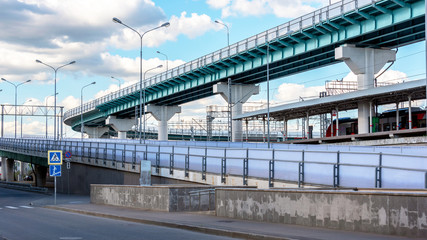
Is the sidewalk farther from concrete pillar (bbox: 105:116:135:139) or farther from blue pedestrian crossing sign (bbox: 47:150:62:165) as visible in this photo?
concrete pillar (bbox: 105:116:135:139)

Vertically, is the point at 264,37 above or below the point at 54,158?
above

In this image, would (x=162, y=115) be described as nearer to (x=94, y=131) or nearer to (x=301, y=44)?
(x=301, y=44)

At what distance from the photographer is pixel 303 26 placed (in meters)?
49.9

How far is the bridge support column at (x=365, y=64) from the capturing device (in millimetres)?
47438

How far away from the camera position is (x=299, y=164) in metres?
21.7

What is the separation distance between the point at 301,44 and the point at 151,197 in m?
31.9

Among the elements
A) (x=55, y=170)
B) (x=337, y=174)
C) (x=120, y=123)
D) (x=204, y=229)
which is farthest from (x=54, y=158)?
(x=120, y=123)

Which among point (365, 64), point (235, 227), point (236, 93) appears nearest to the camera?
point (235, 227)

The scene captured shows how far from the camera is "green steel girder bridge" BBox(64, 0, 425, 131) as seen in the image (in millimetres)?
42281

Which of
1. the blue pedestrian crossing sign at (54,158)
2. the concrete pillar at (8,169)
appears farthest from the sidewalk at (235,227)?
the concrete pillar at (8,169)

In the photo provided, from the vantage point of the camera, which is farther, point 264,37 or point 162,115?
point 162,115

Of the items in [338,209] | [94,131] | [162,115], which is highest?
[162,115]

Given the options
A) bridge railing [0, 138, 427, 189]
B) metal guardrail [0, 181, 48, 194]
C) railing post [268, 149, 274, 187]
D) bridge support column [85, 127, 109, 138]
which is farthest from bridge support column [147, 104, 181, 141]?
railing post [268, 149, 274, 187]

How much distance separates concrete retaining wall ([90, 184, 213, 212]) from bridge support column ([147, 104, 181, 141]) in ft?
204
